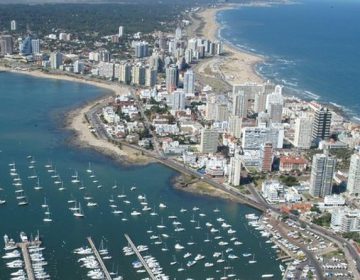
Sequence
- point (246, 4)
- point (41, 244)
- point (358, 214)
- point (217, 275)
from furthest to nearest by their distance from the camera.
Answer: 1. point (246, 4)
2. point (358, 214)
3. point (41, 244)
4. point (217, 275)

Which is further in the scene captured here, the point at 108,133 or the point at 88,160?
the point at 108,133

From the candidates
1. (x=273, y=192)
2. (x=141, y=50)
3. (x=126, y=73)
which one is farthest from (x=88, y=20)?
(x=273, y=192)

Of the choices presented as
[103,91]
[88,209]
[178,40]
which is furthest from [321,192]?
[178,40]

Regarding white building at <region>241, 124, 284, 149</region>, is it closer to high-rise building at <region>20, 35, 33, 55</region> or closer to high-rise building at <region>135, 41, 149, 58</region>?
high-rise building at <region>135, 41, 149, 58</region>

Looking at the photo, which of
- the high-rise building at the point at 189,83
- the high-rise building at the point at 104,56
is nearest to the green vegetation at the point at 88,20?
the high-rise building at the point at 104,56

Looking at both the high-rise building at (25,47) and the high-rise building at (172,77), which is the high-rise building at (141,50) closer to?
the high-rise building at (25,47)

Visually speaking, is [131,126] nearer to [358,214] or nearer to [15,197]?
[15,197]
